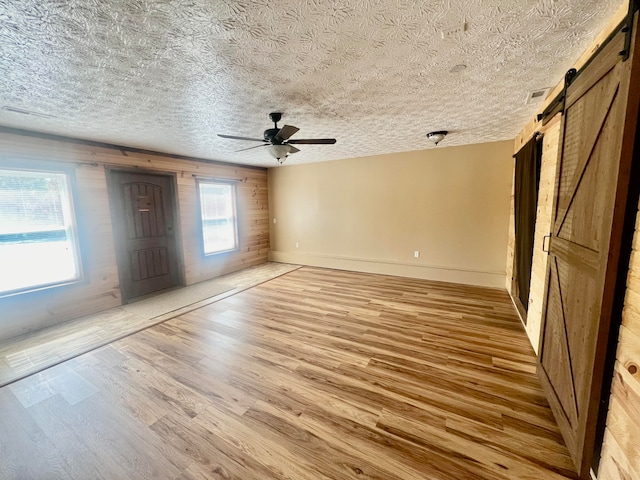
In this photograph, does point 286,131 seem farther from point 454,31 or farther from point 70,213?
point 70,213

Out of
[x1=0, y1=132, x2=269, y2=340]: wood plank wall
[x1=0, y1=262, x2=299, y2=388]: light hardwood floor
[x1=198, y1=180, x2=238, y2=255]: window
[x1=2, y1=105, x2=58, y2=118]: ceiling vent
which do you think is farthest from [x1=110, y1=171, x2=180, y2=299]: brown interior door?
[x1=2, y1=105, x2=58, y2=118]: ceiling vent

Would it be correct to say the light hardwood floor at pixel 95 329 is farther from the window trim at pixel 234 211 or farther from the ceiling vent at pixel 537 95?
the ceiling vent at pixel 537 95

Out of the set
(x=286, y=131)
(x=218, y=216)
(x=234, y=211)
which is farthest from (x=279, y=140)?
(x=234, y=211)

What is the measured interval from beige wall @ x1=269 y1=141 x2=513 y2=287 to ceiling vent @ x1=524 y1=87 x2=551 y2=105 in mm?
1908

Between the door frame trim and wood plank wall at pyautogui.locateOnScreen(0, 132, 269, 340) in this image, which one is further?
the door frame trim

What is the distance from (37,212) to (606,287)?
545 centimetres

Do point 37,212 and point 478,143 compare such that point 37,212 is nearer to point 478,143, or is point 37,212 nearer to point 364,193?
point 364,193

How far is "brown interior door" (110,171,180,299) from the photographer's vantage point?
406 cm

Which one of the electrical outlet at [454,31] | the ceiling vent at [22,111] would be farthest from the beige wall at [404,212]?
the ceiling vent at [22,111]

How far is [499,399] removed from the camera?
195cm

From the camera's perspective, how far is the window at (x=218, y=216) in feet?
17.7

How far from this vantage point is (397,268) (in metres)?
5.33

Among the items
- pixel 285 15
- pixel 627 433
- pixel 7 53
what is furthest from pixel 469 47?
pixel 7 53

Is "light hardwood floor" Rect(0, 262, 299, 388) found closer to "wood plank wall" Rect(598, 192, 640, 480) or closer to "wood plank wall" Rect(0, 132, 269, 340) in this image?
"wood plank wall" Rect(0, 132, 269, 340)
